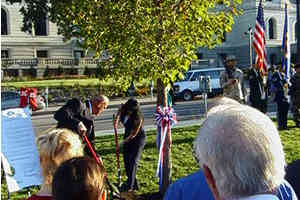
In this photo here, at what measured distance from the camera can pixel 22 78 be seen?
43969mm

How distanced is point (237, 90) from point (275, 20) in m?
58.0

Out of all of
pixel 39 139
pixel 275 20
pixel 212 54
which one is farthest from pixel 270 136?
pixel 275 20

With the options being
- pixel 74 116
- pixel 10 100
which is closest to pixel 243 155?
pixel 74 116

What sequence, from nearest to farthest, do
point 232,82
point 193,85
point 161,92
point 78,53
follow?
point 161,92
point 232,82
point 193,85
point 78,53

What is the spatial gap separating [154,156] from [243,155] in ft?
26.4

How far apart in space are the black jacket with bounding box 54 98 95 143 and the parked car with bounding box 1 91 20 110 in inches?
765

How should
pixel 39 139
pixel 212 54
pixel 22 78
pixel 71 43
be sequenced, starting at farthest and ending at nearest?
pixel 212 54 → pixel 71 43 → pixel 22 78 → pixel 39 139

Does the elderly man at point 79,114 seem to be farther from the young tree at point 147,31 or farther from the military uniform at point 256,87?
the military uniform at point 256,87

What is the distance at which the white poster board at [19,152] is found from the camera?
466 cm

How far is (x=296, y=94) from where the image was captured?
12156 millimetres

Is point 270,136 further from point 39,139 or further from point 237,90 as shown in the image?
point 237,90

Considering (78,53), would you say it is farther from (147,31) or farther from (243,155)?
(243,155)

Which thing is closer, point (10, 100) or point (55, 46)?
point (10, 100)

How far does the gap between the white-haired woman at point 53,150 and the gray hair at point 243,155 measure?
162 cm
